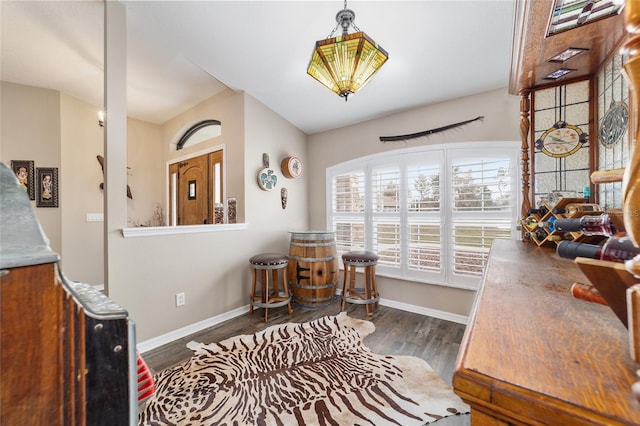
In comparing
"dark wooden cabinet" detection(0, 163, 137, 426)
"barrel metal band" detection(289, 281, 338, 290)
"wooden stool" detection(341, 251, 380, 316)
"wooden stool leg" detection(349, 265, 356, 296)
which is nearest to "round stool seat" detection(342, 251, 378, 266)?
"wooden stool" detection(341, 251, 380, 316)

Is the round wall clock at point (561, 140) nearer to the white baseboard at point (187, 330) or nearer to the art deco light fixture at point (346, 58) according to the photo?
the art deco light fixture at point (346, 58)

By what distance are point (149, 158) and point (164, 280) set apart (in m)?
3.01

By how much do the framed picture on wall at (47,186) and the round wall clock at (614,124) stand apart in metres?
5.12

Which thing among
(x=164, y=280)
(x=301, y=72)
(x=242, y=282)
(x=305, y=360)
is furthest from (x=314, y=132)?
(x=305, y=360)

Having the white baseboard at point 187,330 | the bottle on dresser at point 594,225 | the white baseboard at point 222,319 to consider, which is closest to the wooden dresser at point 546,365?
the bottle on dresser at point 594,225

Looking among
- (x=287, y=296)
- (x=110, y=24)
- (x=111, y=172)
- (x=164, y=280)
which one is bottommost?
(x=287, y=296)

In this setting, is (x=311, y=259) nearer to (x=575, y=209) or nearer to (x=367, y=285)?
(x=367, y=285)

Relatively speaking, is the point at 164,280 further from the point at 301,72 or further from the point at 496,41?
the point at 496,41

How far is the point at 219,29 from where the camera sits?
213 cm

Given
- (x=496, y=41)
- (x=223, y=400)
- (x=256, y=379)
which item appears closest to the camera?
(x=223, y=400)

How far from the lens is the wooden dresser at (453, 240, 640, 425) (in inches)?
10.6

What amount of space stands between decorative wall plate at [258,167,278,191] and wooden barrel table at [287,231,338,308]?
2.39 feet

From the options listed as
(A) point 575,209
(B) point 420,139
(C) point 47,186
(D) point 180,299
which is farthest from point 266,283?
(C) point 47,186

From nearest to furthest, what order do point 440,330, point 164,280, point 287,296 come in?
point 164,280 < point 440,330 < point 287,296
